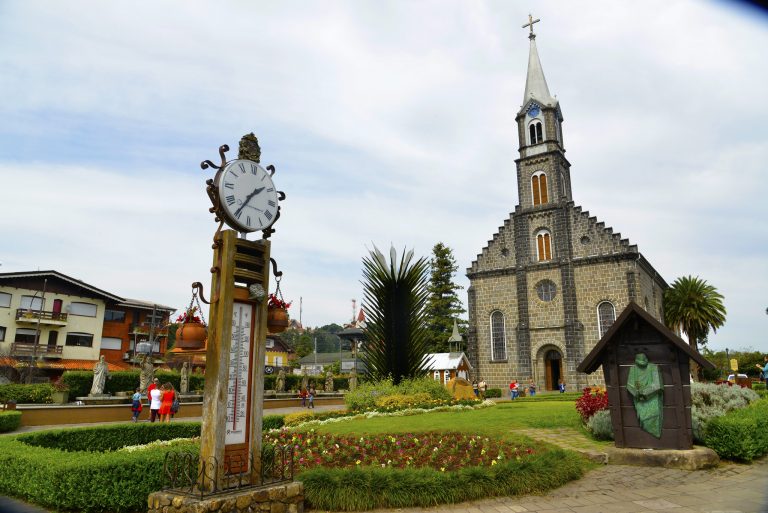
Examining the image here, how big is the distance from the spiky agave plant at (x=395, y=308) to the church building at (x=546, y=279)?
84.9ft

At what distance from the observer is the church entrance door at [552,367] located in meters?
42.4

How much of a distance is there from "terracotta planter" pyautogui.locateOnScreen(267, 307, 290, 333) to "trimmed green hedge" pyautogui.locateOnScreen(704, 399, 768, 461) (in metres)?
8.85

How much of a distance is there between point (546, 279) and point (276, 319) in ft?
130

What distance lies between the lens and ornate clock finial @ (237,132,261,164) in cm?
752

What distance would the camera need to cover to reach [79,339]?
45.8m

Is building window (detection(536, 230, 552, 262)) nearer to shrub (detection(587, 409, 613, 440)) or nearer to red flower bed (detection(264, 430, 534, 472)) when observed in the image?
shrub (detection(587, 409, 613, 440))

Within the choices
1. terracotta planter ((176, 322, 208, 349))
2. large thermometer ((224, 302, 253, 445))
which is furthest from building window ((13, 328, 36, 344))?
large thermometer ((224, 302, 253, 445))

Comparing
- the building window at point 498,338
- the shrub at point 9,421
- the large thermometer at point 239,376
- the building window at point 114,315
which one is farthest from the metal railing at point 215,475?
the building window at point 114,315

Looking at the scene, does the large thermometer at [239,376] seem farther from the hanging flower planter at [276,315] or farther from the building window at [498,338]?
the building window at [498,338]

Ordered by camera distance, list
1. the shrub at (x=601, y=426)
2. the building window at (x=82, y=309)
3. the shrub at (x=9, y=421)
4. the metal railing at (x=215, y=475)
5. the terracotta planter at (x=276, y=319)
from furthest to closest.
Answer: the building window at (x=82, y=309) → the shrub at (x=9, y=421) → the shrub at (x=601, y=426) → the terracotta planter at (x=276, y=319) → the metal railing at (x=215, y=475)

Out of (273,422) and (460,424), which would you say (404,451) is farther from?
(273,422)

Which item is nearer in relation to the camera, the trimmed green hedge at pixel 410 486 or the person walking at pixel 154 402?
the trimmed green hedge at pixel 410 486

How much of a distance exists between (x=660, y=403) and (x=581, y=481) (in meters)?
2.66

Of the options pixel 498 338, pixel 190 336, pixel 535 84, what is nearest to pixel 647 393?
pixel 190 336
